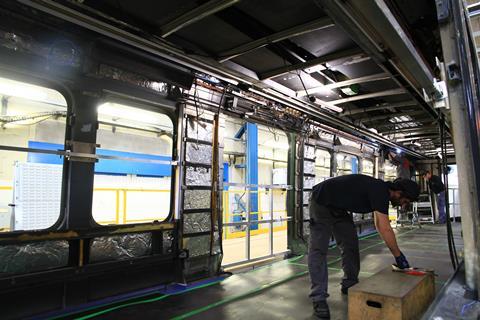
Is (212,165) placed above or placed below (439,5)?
below

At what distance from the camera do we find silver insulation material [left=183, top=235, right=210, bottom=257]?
4043 mm

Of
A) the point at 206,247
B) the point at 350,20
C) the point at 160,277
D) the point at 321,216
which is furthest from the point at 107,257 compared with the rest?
the point at 350,20

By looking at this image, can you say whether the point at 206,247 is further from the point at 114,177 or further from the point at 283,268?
the point at 114,177

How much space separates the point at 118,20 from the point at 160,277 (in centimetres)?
274

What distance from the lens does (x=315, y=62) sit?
375 centimetres

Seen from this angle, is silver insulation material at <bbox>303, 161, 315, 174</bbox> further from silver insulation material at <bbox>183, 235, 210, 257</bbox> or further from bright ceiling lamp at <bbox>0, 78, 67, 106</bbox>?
bright ceiling lamp at <bbox>0, 78, 67, 106</bbox>

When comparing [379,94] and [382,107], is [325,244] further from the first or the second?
[382,107]

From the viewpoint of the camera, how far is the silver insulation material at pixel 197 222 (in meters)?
4.04

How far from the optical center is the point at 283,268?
483cm

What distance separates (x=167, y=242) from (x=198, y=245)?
0.45m

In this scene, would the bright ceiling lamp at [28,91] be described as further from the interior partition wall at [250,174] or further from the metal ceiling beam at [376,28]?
the interior partition wall at [250,174]

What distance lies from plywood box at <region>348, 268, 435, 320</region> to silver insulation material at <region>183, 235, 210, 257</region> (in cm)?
214

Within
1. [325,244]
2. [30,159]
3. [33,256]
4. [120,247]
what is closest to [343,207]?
[325,244]

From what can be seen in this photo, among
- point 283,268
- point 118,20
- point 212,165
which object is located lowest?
point 283,268
